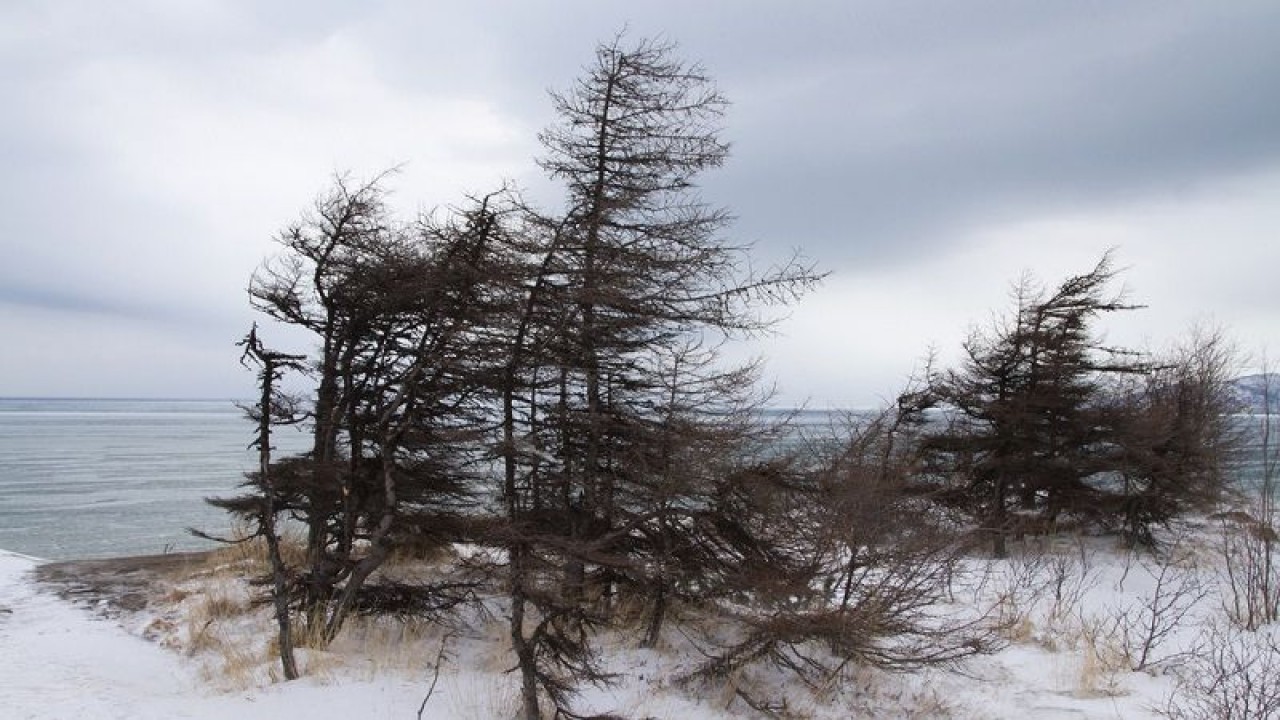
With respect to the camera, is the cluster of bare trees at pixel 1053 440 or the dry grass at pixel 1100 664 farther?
the cluster of bare trees at pixel 1053 440

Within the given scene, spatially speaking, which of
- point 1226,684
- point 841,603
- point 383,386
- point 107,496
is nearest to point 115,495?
point 107,496

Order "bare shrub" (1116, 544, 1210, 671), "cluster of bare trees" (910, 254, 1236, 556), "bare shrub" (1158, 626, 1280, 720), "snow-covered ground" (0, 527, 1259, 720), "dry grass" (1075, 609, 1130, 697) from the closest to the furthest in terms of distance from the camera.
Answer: "bare shrub" (1158, 626, 1280, 720) → "snow-covered ground" (0, 527, 1259, 720) → "dry grass" (1075, 609, 1130, 697) → "bare shrub" (1116, 544, 1210, 671) → "cluster of bare trees" (910, 254, 1236, 556)

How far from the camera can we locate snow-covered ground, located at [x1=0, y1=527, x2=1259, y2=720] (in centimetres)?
731

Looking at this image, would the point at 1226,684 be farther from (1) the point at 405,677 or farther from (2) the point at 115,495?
(2) the point at 115,495

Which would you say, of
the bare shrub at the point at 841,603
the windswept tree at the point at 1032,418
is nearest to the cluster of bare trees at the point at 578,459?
the bare shrub at the point at 841,603

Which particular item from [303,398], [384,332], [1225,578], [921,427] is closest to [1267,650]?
[1225,578]

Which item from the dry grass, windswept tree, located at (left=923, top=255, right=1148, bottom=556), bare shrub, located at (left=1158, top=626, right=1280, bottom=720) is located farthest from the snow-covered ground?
windswept tree, located at (left=923, top=255, right=1148, bottom=556)

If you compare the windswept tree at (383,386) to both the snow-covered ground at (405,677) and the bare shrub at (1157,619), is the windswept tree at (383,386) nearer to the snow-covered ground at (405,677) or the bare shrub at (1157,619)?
the snow-covered ground at (405,677)

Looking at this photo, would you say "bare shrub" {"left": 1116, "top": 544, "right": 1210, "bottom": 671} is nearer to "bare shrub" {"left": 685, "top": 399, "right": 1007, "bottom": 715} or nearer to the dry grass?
the dry grass

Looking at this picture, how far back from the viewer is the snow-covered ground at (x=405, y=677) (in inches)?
288

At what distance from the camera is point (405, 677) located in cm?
798

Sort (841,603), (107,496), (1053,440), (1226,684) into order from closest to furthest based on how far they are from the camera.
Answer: (1226,684), (841,603), (1053,440), (107,496)

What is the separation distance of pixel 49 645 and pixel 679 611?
23.3ft

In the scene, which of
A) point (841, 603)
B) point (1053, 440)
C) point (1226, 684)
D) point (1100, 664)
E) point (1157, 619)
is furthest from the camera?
→ point (1053, 440)
